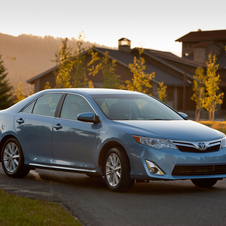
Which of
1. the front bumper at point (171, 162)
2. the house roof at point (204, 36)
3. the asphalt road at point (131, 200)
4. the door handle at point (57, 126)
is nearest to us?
the asphalt road at point (131, 200)

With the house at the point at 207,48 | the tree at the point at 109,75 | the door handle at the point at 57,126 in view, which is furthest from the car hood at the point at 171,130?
the house at the point at 207,48

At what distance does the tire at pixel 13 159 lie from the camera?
9.34 metres

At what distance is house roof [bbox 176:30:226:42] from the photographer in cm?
5636

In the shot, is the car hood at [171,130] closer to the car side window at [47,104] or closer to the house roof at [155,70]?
the car side window at [47,104]

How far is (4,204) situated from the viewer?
6.43 m

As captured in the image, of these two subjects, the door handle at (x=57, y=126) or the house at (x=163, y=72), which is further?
the house at (x=163, y=72)

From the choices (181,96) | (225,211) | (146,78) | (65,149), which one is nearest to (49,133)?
(65,149)

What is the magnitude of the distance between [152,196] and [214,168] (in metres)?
1.06

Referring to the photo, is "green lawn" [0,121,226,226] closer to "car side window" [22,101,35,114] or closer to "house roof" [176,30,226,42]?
"car side window" [22,101,35,114]

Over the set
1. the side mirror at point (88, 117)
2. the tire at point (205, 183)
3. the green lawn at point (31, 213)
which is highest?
the side mirror at point (88, 117)

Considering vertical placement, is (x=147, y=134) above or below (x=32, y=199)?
above

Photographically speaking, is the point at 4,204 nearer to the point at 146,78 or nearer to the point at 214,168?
the point at 214,168

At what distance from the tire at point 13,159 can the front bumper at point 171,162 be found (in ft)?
9.18

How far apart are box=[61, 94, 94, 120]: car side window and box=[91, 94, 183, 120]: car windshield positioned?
0.22 meters
